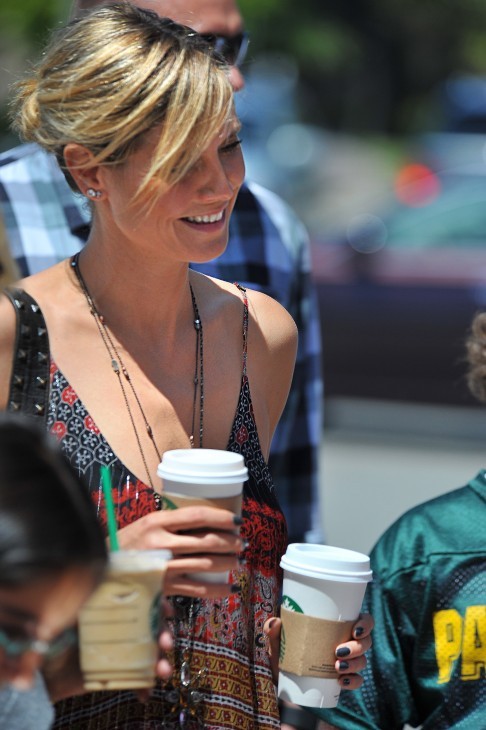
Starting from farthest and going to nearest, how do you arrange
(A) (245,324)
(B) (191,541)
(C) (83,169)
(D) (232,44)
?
1. (D) (232,44)
2. (A) (245,324)
3. (C) (83,169)
4. (B) (191,541)

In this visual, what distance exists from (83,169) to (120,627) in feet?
3.03

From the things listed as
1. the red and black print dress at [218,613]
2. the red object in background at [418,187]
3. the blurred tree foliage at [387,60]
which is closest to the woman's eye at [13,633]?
the red and black print dress at [218,613]

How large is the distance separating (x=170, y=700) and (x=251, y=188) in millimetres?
Result: 1803

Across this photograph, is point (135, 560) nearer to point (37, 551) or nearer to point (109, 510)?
point (109, 510)

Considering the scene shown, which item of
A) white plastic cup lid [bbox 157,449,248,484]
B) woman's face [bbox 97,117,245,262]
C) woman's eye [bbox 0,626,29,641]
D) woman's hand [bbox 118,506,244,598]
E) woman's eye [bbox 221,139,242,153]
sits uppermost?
woman's eye [bbox 221,139,242,153]

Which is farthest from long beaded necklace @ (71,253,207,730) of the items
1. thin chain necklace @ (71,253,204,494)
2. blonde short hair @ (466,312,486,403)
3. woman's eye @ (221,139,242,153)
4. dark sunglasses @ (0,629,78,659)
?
blonde short hair @ (466,312,486,403)

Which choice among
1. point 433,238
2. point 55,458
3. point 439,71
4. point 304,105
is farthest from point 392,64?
point 55,458

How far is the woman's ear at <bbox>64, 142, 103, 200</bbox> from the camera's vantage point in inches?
90.1

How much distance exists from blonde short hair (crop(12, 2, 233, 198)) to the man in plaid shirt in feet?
2.42

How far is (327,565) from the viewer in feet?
6.94

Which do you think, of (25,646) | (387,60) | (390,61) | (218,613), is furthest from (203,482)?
(390,61)

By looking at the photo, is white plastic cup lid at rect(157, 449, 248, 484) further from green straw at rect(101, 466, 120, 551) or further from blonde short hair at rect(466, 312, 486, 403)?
blonde short hair at rect(466, 312, 486, 403)

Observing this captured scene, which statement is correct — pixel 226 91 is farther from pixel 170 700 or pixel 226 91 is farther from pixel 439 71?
pixel 439 71

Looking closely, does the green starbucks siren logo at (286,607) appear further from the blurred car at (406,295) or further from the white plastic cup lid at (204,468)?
the blurred car at (406,295)
